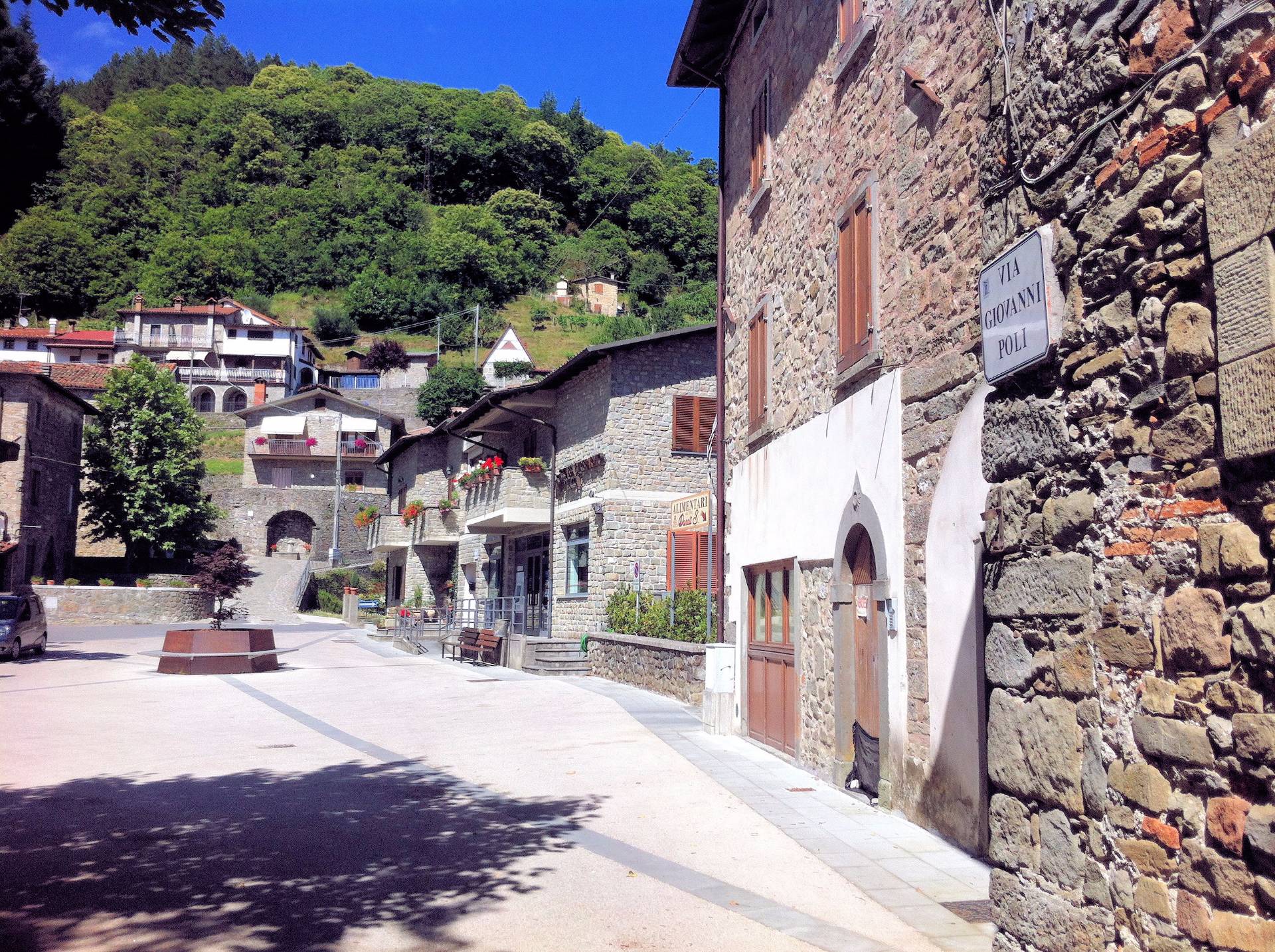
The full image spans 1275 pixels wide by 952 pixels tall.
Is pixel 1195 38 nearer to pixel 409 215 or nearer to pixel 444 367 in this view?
pixel 444 367

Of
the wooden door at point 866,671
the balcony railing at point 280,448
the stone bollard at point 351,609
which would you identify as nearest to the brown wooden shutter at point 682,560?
the wooden door at point 866,671

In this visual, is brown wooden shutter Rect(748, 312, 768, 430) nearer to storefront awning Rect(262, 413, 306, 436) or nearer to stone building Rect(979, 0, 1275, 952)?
stone building Rect(979, 0, 1275, 952)

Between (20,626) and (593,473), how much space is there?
12307mm

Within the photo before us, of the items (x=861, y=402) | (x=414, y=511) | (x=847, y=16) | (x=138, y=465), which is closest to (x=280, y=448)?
(x=138, y=465)

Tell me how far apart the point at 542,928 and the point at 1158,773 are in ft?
9.93

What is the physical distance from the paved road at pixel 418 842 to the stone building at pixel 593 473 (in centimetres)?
912

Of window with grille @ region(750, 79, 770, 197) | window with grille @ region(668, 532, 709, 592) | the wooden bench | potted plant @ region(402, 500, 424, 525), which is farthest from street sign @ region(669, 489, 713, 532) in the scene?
potted plant @ region(402, 500, 424, 525)

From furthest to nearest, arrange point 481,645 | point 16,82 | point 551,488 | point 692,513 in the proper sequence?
point 551,488, point 481,645, point 692,513, point 16,82

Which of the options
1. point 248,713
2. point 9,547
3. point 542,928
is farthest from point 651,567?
point 9,547

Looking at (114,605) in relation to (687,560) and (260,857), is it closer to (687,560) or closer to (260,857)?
(687,560)

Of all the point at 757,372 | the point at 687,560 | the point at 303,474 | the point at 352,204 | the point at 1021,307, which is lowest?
the point at 687,560

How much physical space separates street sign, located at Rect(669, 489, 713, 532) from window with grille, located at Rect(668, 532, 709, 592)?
86 cm

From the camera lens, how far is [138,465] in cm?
5044

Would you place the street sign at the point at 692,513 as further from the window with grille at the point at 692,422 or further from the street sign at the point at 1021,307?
the street sign at the point at 1021,307
